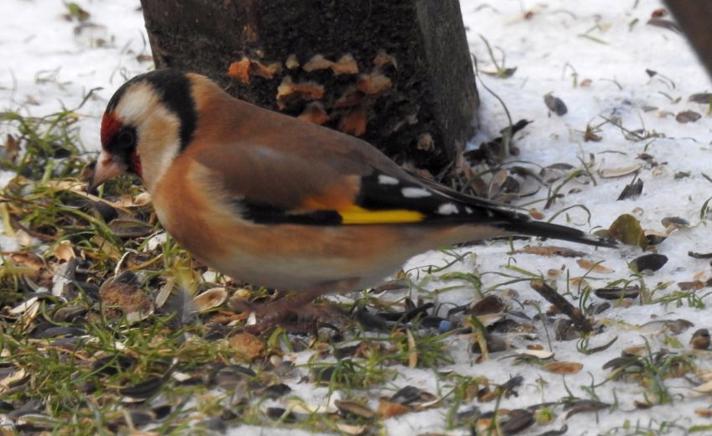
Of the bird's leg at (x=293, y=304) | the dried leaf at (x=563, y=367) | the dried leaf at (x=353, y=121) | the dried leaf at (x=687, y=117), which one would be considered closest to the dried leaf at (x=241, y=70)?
the dried leaf at (x=353, y=121)

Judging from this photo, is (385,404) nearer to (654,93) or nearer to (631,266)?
(631,266)

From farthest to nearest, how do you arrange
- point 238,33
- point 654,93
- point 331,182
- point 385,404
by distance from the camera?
point 654,93 → point 238,33 → point 331,182 → point 385,404

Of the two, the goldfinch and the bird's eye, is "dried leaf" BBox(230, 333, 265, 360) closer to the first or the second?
the goldfinch

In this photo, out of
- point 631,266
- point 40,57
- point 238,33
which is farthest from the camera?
point 40,57

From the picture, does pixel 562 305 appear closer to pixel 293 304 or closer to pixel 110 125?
pixel 293 304

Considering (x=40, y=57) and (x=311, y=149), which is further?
(x=40, y=57)

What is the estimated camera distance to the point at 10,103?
6508mm

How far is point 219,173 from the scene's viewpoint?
436 cm

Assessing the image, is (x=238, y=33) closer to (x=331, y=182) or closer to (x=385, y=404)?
(x=331, y=182)

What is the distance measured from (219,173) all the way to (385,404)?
3.24 feet

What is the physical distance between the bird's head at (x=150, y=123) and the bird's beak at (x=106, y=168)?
0.03 metres

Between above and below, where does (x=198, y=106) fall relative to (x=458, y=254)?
above

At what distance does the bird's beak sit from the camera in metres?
4.64

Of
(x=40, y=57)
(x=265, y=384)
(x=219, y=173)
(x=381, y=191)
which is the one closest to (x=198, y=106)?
(x=219, y=173)
